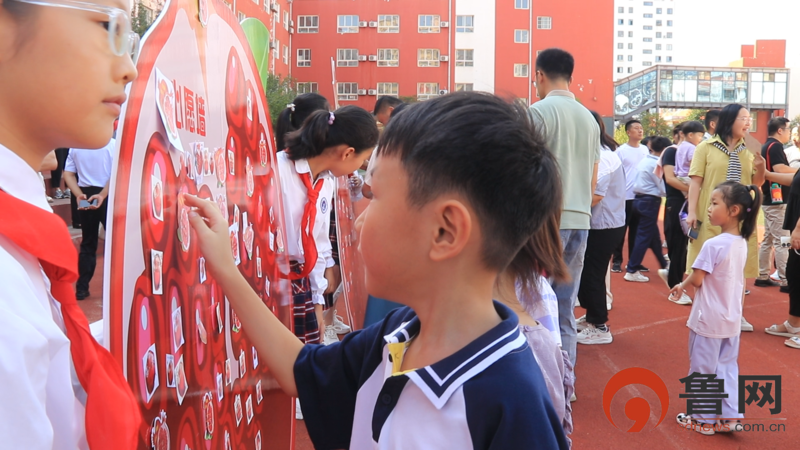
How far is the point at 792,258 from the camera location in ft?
15.4

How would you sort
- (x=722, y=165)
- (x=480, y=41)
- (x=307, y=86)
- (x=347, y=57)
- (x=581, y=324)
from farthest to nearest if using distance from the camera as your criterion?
(x=480, y=41), (x=347, y=57), (x=307, y=86), (x=581, y=324), (x=722, y=165)

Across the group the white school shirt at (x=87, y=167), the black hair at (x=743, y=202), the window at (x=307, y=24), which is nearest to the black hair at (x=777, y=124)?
the black hair at (x=743, y=202)

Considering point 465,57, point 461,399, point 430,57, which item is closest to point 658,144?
A: point 461,399

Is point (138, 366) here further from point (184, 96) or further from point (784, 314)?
point (784, 314)

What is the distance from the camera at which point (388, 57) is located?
33.3 meters

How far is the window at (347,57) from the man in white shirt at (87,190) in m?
29.1

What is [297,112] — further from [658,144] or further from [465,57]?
[465,57]

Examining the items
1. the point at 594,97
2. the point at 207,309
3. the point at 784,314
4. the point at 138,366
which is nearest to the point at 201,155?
the point at 207,309

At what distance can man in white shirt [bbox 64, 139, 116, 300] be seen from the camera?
13.1 feet

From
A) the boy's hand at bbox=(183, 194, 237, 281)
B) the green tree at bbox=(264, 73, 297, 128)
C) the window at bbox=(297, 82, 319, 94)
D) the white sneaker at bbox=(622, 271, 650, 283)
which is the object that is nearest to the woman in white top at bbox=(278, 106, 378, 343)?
the boy's hand at bbox=(183, 194, 237, 281)

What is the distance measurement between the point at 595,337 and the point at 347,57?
30031 millimetres

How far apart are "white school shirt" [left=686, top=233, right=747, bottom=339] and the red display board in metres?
2.49

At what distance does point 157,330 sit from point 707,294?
10.2ft

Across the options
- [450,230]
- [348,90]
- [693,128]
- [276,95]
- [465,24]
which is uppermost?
[465,24]
